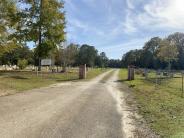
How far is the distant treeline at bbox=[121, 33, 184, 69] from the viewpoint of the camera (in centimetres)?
8138

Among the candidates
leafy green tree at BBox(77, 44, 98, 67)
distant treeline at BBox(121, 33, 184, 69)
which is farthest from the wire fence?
leafy green tree at BBox(77, 44, 98, 67)

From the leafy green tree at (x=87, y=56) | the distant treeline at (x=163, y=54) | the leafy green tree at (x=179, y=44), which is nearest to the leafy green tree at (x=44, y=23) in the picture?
the distant treeline at (x=163, y=54)

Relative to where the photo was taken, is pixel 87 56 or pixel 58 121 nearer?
pixel 58 121

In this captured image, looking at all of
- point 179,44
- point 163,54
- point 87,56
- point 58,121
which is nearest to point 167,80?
point 163,54

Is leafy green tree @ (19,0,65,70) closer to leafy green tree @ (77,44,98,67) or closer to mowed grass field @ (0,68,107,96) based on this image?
mowed grass field @ (0,68,107,96)

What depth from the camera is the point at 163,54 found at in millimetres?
81250

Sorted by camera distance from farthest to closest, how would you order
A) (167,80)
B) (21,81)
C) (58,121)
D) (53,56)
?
(53,56), (167,80), (21,81), (58,121)

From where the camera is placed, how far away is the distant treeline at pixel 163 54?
81.4 metres

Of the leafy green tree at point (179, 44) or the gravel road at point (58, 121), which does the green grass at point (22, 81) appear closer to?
the gravel road at point (58, 121)

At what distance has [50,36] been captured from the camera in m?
52.3

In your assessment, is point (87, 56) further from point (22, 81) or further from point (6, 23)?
point (22, 81)

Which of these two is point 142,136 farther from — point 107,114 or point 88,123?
point 107,114

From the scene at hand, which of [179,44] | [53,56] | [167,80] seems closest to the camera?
[167,80]

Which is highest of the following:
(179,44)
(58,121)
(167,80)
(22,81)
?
(179,44)
